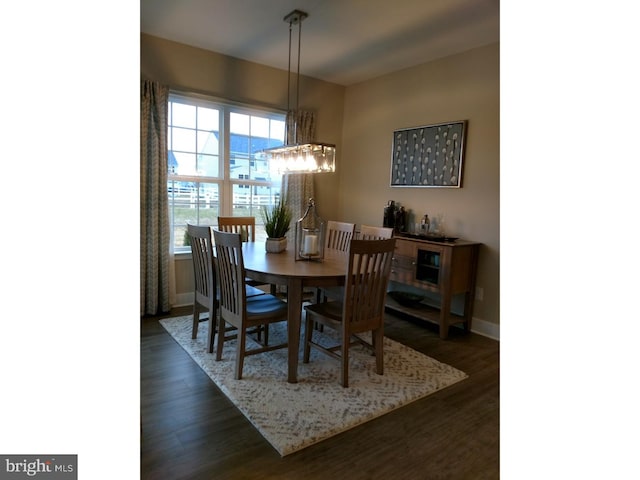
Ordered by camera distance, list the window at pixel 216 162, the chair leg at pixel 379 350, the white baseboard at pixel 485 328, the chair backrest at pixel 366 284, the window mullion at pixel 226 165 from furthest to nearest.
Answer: the window mullion at pixel 226 165 < the window at pixel 216 162 < the white baseboard at pixel 485 328 < the chair leg at pixel 379 350 < the chair backrest at pixel 366 284

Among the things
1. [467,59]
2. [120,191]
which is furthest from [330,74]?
[120,191]

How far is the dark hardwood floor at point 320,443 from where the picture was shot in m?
1.71

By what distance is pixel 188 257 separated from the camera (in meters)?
4.05

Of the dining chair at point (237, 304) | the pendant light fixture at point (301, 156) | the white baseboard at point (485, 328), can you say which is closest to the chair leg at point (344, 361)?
the dining chair at point (237, 304)

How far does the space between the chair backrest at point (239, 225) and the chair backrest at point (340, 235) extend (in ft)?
2.62

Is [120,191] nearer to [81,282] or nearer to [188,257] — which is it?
[81,282]

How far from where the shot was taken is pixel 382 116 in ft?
14.9

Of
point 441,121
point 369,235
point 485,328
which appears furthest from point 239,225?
point 485,328

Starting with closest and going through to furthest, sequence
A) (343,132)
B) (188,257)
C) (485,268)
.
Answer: (485,268)
(188,257)
(343,132)

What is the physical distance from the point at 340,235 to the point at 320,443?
2169mm

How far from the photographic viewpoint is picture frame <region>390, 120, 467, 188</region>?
372cm

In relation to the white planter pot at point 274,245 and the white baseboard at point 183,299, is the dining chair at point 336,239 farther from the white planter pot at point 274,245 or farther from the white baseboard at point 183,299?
the white baseboard at point 183,299

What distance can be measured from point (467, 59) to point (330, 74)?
1645mm
